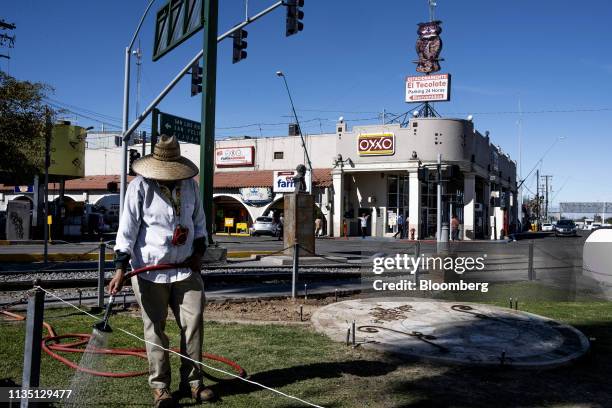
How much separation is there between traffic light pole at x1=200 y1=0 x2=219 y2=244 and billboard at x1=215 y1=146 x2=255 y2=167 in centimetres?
3182

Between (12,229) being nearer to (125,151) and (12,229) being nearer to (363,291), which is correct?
(125,151)

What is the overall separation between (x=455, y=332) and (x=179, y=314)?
340 cm

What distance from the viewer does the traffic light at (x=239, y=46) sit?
16.3 meters

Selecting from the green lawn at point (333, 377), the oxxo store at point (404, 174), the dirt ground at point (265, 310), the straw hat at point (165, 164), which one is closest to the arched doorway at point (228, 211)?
the oxxo store at point (404, 174)

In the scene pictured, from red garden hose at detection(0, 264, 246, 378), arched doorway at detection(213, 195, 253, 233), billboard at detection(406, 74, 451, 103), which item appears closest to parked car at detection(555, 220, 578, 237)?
billboard at detection(406, 74, 451, 103)

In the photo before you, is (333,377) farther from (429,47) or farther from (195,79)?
(429,47)

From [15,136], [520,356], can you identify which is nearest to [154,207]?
[520,356]

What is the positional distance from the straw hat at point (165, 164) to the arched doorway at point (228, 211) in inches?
1577

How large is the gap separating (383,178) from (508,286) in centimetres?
3022

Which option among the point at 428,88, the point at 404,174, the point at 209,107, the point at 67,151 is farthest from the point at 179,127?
the point at 428,88

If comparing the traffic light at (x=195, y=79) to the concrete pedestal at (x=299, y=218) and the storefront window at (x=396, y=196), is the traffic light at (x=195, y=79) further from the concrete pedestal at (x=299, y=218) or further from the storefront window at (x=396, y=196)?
the storefront window at (x=396, y=196)

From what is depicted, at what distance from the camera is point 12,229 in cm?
2486

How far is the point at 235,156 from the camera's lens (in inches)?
1829

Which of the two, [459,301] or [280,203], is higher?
[280,203]
